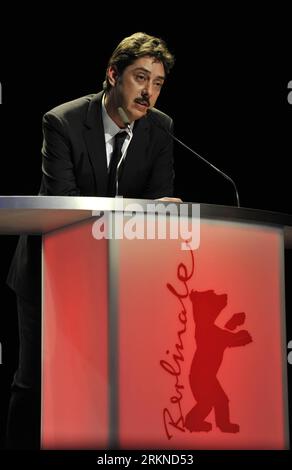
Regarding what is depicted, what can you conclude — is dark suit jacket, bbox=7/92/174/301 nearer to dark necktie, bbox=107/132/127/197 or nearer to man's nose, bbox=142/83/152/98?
dark necktie, bbox=107/132/127/197

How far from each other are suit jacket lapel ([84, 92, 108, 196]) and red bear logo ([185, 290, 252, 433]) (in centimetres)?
66

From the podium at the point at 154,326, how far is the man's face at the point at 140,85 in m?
0.61

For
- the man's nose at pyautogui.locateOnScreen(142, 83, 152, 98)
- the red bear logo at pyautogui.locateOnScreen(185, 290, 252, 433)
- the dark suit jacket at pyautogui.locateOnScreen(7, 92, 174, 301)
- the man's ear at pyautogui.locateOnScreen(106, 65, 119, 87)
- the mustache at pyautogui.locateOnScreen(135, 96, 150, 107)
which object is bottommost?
the red bear logo at pyautogui.locateOnScreen(185, 290, 252, 433)

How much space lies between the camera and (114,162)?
3248mm

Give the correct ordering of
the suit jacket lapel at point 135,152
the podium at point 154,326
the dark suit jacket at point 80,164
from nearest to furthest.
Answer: the podium at point 154,326, the dark suit jacket at point 80,164, the suit jacket lapel at point 135,152

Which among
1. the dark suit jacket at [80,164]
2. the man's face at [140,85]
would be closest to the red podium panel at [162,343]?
the dark suit jacket at [80,164]

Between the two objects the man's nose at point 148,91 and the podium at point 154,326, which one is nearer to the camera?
the podium at point 154,326

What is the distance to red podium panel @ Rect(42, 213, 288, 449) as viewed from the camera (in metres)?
2.61

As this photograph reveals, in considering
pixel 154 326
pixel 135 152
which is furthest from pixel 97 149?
pixel 154 326

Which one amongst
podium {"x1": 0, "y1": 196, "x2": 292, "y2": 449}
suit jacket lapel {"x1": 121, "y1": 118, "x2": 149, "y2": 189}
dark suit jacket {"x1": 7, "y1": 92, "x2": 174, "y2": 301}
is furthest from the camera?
suit jacket lapel {"x1": 121, "y1": 118, "x2": 149, "y2": 189}

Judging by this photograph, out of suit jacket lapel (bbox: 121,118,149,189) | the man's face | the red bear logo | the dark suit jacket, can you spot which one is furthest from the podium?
the man's face

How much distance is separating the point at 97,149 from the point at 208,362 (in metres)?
0.88

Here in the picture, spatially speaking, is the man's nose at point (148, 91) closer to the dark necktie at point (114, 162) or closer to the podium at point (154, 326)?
the dark necktie at point (114, 162)

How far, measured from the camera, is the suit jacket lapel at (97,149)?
3201 mm
